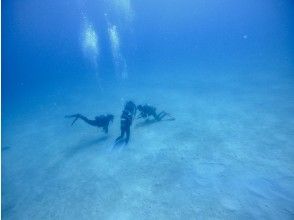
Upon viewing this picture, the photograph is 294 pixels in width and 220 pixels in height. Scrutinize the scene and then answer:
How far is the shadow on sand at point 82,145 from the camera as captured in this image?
11.9 meters

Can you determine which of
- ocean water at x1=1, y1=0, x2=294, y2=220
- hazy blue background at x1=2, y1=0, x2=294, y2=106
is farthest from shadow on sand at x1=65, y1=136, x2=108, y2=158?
hazy blue background at x1=2, y1=0, x2=294, y2=106

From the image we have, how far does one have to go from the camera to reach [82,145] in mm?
12547

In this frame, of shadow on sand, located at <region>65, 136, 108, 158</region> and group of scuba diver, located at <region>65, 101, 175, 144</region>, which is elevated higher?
group of scuba diver, located at <region>65, 101, 175, 144</region>

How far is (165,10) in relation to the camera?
541 ft

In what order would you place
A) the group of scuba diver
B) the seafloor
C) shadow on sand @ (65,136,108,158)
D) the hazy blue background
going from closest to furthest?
1. the seafloor
2. the group of scuba diver
3. shadow on sand @ (65,136,108,158)
4. the hazy blue background

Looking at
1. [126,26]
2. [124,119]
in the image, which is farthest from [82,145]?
[126,26]

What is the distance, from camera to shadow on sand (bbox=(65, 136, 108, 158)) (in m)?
11.9

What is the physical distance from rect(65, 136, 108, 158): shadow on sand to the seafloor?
0.07 m

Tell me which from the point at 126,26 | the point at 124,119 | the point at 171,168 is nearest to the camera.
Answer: the point at 171,168

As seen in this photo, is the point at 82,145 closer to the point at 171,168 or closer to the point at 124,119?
the point at 124,119

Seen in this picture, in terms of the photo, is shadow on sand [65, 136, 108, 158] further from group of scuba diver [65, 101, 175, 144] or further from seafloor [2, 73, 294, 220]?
group of scuba diver [65, 101, 175, 144]

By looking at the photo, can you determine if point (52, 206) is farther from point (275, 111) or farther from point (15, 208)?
point (275, 111)

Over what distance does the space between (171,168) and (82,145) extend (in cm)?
593

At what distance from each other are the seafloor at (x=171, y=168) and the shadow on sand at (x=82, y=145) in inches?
2.9
